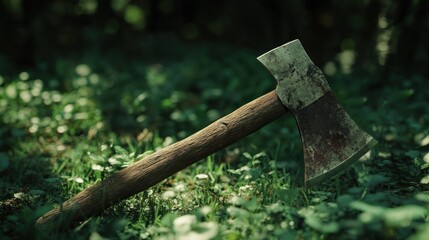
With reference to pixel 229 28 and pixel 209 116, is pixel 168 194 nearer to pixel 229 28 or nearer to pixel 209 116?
pixel 209 116

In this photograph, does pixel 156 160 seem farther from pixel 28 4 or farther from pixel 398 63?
pixel 28 4

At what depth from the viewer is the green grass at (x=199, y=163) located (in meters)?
1.98

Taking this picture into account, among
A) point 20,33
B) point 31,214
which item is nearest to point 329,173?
point 31,214

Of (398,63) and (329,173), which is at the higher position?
(329,173)

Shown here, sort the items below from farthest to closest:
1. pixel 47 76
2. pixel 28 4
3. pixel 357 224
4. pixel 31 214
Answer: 1. pixel 28 4
2. pixel 47 76
3. pixel 31 214
4. pixel 357 224

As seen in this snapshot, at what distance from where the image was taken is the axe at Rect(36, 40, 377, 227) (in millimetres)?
2334

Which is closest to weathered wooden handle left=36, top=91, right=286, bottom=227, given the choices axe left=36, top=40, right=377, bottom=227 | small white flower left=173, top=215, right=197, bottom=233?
axe left=36, top=40, right=377, bottom=227

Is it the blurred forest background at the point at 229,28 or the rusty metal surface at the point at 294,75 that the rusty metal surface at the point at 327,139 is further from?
the blurred forest background at the point at 229,28

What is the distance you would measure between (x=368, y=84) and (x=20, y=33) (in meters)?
5.27

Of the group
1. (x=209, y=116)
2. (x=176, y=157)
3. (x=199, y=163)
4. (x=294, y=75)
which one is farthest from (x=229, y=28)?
(x=176, y=157)

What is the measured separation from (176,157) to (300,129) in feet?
2.27

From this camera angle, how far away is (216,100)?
458 cm

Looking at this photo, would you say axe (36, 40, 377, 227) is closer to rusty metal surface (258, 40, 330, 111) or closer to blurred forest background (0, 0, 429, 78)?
rusty metal surface (258, 40, 330, 111)

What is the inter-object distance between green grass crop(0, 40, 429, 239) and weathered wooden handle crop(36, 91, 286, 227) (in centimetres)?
12
